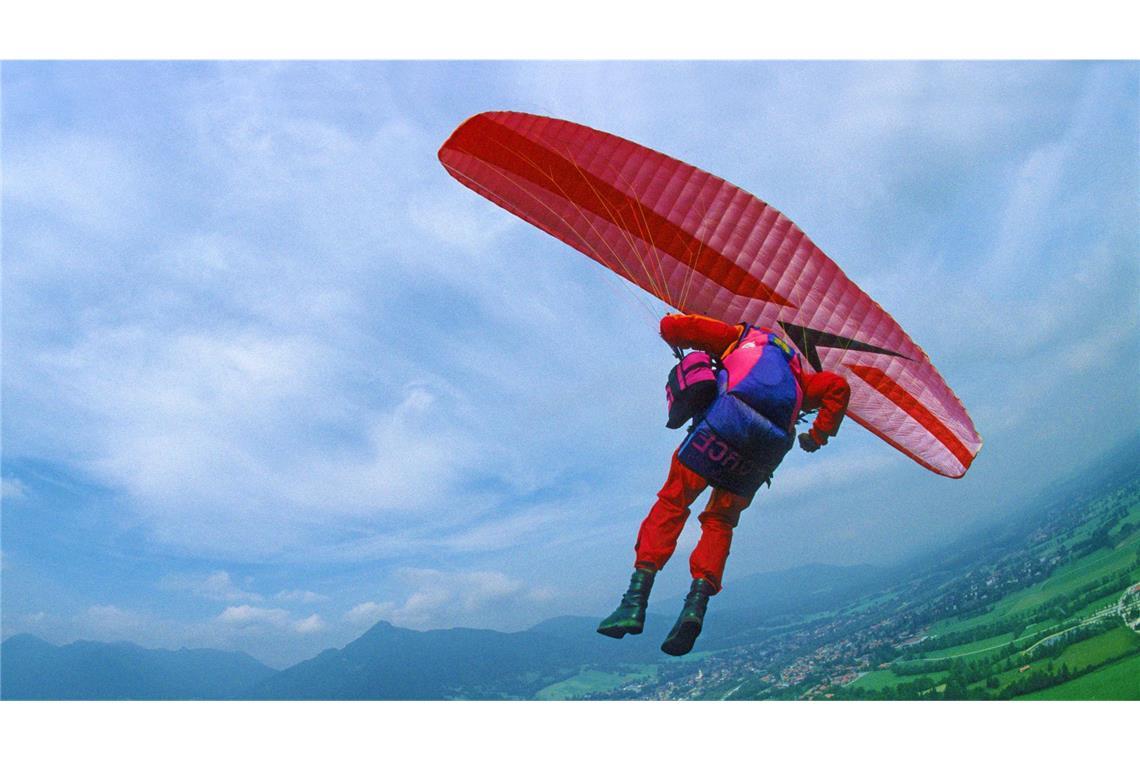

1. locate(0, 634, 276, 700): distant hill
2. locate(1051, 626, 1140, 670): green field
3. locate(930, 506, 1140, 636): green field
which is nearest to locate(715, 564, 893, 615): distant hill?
locate(930, 506, 1140, 636): green field

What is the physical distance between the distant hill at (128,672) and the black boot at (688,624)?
16471 millimetres

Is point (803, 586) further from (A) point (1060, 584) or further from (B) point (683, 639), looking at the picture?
(B) point (683, 639)

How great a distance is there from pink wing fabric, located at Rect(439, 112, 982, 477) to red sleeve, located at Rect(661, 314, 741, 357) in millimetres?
479

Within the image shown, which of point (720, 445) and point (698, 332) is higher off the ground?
point (698, 332)

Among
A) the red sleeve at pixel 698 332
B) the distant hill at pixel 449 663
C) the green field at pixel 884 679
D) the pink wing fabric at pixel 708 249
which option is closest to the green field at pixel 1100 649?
the green field at pixel 884 679

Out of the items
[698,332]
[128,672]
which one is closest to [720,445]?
[698,332]

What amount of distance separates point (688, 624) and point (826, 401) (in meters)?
1.72

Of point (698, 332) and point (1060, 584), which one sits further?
point (1060, 584)

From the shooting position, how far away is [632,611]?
15.5 feet

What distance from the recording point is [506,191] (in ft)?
19.1

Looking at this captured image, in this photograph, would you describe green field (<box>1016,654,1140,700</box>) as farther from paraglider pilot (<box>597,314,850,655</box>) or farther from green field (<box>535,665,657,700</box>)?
green field (<box>535,665,657,700</box>)

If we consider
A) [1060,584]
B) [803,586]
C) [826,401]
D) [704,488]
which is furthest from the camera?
[803,586]

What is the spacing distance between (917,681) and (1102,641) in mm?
1734

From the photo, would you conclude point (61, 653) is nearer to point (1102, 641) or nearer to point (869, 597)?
point (869, 597)
